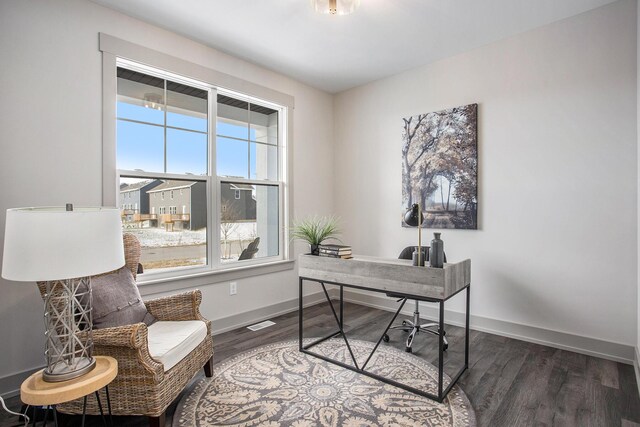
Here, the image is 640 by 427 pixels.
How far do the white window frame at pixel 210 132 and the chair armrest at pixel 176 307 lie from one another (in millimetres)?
611

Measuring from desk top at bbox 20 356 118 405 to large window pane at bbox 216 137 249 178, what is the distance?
88.4 inches

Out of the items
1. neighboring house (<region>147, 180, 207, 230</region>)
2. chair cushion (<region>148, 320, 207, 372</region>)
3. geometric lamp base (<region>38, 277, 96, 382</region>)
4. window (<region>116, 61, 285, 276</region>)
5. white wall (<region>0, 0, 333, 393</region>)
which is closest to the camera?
geometric lamp base (<region>38, 277, 96, 382</region>)

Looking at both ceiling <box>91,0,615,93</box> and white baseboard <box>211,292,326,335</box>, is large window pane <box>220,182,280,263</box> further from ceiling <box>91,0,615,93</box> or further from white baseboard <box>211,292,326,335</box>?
ceiling <box>91,0,615,93</box>

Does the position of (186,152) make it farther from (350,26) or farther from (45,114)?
(350,26)

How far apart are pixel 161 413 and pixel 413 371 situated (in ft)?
5.64

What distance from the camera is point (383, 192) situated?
421 cm

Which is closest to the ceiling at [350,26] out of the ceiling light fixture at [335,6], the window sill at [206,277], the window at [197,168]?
the ceiling light fixture at [335,6]

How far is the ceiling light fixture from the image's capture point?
8.15 feet

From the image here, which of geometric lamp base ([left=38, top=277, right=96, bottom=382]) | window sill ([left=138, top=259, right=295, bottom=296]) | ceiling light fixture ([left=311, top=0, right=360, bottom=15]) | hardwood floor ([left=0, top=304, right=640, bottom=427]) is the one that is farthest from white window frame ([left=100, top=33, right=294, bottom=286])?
ceiling light fixture ([left=311, top=0, right=360, bottom=15])

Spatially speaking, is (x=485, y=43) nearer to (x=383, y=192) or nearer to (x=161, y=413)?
(x=383, y=192)

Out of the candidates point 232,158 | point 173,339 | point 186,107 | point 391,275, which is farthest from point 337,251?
point 186,107

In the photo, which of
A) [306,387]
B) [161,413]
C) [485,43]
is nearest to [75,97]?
[161,413]

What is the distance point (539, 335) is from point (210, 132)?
3.69 meters

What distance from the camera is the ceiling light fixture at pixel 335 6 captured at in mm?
2484
